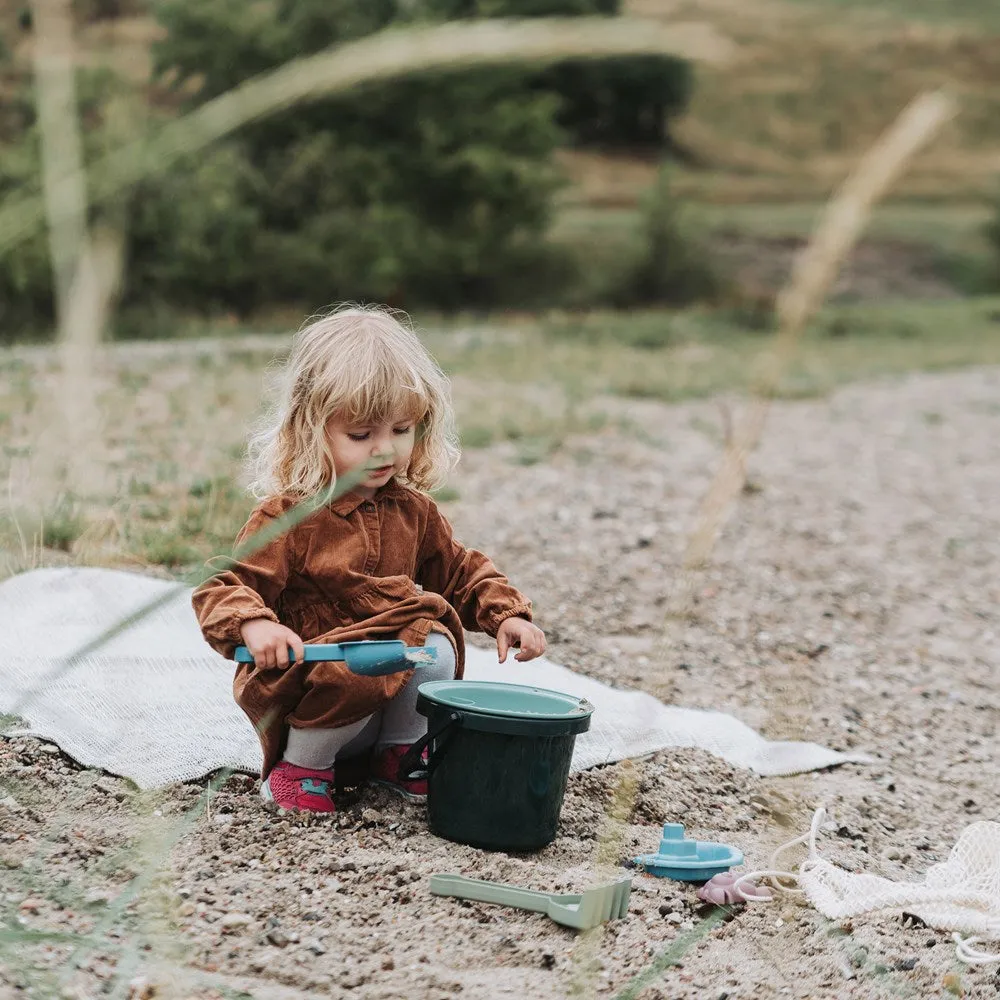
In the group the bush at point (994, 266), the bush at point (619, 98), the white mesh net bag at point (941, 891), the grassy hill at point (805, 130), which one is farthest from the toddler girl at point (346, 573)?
the bush at point (994, 266)

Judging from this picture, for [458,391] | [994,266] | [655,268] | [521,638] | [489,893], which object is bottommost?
[489,893]

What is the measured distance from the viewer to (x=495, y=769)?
95.0 inches

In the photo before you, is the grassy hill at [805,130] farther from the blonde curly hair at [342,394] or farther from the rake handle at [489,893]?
the rake handle at [489,893]

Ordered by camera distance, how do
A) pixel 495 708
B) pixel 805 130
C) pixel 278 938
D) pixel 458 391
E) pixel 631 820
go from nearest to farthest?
1. pixel 278 938
2. pixel 495 708
3. pixel 631 820
4. pixel 458 391
5. pixel 805 130

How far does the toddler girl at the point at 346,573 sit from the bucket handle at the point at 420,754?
26 mm

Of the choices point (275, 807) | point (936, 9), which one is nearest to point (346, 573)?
point (275, 807)

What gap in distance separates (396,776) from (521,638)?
0.38m

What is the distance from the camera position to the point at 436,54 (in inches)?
28.3

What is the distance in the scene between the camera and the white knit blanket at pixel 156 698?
275cm

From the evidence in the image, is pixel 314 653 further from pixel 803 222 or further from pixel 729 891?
pixel 803 222

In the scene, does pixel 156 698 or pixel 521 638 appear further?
pixel 156 698

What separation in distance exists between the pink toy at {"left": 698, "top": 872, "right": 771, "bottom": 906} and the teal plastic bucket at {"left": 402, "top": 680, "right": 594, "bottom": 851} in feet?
1.10

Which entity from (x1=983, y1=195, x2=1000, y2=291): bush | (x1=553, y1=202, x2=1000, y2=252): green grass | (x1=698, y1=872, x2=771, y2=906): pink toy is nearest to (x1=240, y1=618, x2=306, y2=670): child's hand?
(x1=698, y1=872, x2=771, y2=906): pink toy

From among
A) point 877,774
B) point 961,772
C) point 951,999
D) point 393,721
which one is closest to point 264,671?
point 393,721
